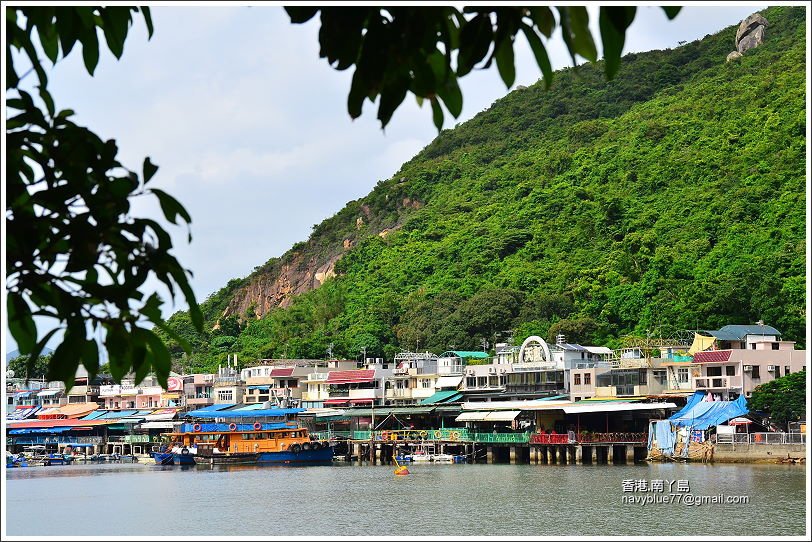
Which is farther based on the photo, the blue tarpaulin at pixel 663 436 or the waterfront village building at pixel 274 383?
the waterfront village building at pixel 274 383

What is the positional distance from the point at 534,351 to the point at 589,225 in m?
25.9

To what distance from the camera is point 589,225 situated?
262 ft

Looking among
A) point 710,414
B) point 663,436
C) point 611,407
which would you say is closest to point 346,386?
point 611,407

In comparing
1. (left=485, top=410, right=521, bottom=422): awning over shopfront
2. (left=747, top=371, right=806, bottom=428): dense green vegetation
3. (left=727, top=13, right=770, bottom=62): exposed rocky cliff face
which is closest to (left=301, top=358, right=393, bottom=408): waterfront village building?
(left=485, top=410, right=521, bottom=422): awning over shopfront

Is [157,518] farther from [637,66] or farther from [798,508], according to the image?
[637,66]

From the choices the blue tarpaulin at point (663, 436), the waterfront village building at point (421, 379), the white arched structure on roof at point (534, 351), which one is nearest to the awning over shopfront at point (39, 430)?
the waterfront village building at point (421, 379)

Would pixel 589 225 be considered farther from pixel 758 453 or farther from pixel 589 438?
pixel 758 453

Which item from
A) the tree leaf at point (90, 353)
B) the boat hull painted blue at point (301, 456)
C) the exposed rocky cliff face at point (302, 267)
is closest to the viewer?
the tree leaf at point (90, 353)

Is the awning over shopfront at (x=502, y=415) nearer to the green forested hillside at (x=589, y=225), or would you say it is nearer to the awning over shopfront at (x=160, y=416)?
the green forested hillside at (x=589, y=225)

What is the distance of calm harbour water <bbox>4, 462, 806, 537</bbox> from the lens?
25016 mm

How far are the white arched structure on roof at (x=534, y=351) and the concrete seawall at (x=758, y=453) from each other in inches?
548

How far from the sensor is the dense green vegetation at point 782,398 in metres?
41.3

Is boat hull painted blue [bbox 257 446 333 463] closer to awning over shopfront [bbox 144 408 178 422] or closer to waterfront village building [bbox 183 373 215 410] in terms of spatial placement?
awning over shopfront [bbox 144 408 178 422]

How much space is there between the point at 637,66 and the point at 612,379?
72636 millimetres
